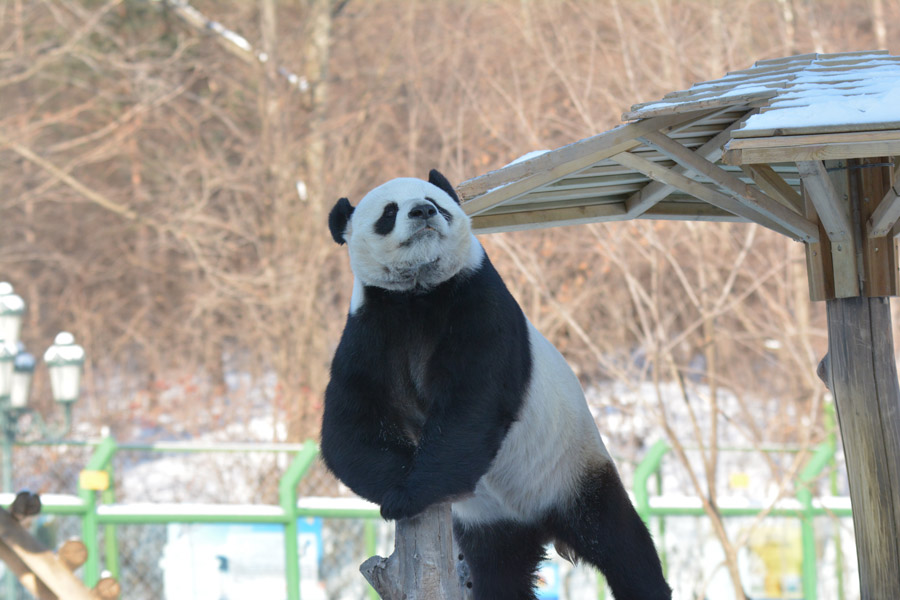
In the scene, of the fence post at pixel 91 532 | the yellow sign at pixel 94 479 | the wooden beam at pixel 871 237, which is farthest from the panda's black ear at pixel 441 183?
the fence post at pixel 91 532

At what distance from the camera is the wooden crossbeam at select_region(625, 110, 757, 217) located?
357 centimetres

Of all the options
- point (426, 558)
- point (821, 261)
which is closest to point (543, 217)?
point (821, 261)

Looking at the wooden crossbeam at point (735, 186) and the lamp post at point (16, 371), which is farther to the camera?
the lamp post at point (16, 371)

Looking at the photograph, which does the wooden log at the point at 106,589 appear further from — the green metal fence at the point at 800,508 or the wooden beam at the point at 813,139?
the wooden beam at the point at 813,139

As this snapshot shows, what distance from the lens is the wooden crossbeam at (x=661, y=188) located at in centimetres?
357

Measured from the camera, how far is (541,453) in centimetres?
263

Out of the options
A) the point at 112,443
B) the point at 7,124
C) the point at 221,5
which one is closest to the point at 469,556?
the point at 112,443

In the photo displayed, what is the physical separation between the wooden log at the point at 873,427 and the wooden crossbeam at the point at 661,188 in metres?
0.73

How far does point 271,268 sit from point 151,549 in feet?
15.1

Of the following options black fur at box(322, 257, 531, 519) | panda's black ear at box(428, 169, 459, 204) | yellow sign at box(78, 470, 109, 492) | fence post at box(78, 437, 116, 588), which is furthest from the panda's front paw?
fence post at box(78, 437, 116, 588)

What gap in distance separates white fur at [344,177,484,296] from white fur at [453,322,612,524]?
0.39 meters

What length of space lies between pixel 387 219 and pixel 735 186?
151 centimetres

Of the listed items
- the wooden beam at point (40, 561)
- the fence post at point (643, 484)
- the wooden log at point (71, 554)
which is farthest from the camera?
the fence post at point (643, 484)

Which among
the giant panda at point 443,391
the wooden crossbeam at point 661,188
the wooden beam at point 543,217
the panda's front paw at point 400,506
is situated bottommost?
the panda's front paw at point 400,506
